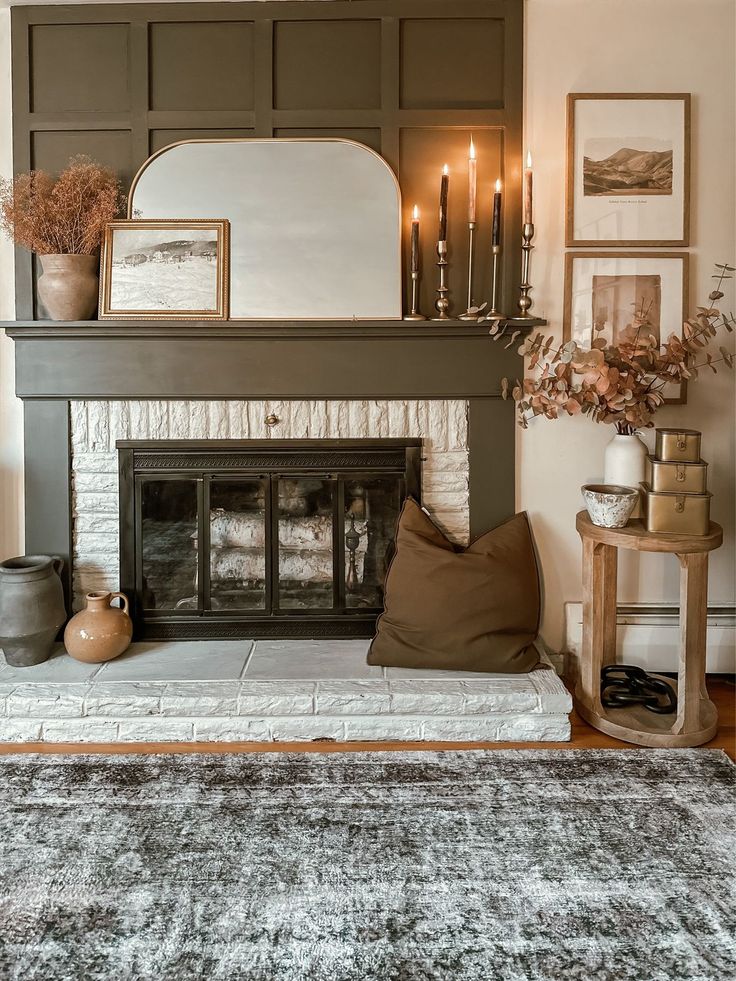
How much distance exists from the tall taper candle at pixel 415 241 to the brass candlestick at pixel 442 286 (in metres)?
0.08

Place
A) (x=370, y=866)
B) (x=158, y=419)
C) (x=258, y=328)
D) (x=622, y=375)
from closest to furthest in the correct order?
(x=370, y=866) → (x=622, y=375) → (x=258, y=328) → (x=158, y=419)

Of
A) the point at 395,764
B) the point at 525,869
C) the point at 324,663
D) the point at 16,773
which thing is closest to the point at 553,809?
the point at 525,869

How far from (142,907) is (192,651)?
1202 mm

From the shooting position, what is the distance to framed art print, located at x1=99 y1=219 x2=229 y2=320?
285 cm

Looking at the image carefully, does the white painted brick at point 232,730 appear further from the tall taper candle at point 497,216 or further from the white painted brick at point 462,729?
the tall taper candle at point 497,216

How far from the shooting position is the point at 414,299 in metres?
2.88

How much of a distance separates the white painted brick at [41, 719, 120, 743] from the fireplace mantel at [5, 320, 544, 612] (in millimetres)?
1019

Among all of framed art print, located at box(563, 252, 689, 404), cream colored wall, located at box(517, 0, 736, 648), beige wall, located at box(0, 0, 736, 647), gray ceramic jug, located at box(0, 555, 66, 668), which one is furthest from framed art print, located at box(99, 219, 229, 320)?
framed art print, located at box(563, 252, 689, 404)

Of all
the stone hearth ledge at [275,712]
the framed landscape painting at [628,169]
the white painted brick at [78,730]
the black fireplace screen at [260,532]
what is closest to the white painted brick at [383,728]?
the stone hearth ledge at [275,712]

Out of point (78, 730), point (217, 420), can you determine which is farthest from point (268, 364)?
point (78, 730)

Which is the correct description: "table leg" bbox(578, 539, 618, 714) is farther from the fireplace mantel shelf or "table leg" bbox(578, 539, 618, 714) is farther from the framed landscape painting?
the framed landscape painting

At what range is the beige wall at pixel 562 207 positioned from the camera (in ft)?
9.32

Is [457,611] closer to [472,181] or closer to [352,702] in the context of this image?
[352,702]

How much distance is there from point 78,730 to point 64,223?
1771mm
